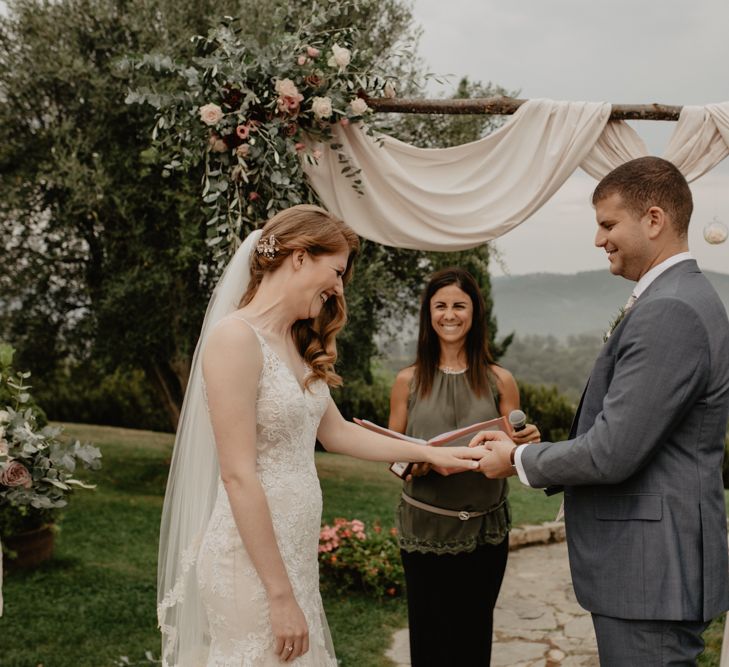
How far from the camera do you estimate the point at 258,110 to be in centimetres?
418

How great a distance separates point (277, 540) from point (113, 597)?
3.83 m

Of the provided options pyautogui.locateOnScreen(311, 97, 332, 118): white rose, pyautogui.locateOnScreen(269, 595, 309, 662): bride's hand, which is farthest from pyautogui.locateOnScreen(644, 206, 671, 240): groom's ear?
pyautogui.locateOnScreen(311, 97, 332, 118): white rose

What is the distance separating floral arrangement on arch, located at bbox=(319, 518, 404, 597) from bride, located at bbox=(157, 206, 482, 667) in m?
3.29

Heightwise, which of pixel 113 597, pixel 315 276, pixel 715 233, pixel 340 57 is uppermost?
pixel 340 57

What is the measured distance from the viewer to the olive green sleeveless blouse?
11.0 feet

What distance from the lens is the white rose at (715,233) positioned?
14.2ft

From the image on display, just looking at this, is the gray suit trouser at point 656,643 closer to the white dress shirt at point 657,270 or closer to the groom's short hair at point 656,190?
the white dress shirt at point 657,270

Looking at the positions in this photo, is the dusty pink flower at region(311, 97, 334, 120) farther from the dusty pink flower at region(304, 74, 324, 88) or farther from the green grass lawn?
the green grass lawn

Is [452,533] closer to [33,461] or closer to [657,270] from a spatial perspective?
[657,270]

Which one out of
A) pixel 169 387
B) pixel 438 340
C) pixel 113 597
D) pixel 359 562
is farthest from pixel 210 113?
pixel 169 387

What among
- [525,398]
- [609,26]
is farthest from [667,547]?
[525,398]

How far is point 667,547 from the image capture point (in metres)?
2.22

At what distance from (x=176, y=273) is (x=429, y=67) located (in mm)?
3294

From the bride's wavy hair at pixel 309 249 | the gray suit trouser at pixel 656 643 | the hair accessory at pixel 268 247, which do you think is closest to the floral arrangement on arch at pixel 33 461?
the bride's wavy hair at pixel 309 249
